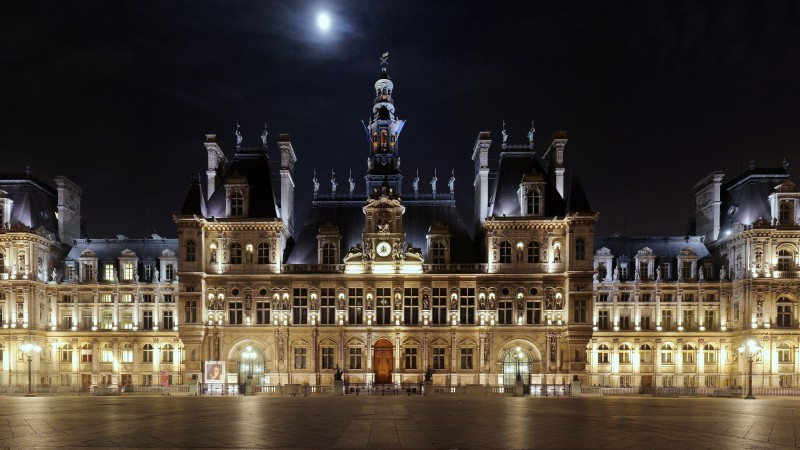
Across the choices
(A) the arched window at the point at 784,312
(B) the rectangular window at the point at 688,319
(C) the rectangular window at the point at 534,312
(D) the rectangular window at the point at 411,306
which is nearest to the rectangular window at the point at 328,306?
(D) the rectangular window at the point at 411,306

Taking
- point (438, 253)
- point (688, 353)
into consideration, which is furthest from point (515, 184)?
point (688, 353)

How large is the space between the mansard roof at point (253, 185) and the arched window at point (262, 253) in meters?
2.86

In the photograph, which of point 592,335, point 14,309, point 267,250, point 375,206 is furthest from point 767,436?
point 14,309

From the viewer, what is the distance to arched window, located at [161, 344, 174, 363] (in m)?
68.8

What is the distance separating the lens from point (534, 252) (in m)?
65.6

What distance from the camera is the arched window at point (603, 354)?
2685 inches

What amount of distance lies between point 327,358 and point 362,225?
14.6m

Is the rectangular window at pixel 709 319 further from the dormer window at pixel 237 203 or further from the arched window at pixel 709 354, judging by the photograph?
the dormer window at pixel 237 203

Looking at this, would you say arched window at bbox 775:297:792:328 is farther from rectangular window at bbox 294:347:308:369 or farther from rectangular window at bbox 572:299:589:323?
rectangular window at bbox 294:347:308:369

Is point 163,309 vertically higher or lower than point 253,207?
lower

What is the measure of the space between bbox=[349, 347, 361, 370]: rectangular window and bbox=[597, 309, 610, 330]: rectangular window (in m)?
25.6

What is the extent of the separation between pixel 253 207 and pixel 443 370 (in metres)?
25.6

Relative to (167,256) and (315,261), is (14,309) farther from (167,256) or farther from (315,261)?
(315,261)

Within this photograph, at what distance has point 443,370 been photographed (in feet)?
210
